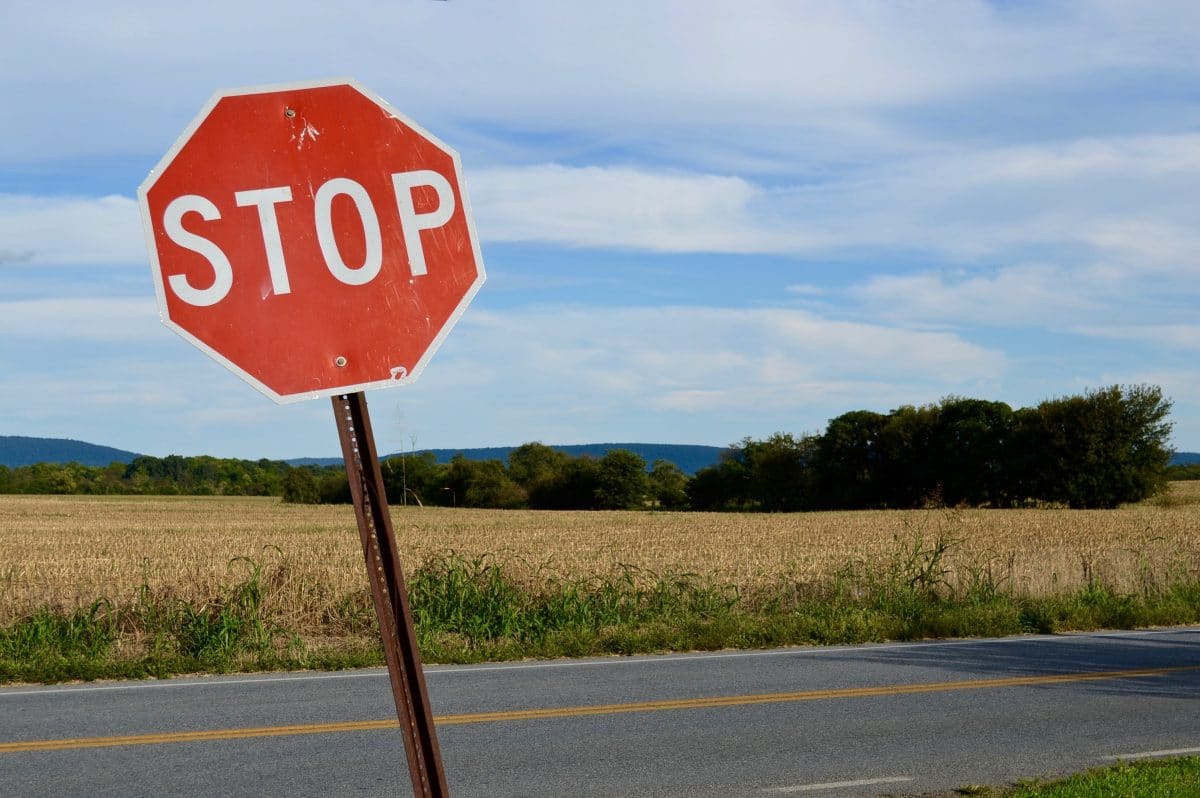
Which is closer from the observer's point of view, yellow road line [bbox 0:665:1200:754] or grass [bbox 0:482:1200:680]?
yellow road line [bbox 0:665:1200:754]

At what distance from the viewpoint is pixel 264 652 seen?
1112 cm

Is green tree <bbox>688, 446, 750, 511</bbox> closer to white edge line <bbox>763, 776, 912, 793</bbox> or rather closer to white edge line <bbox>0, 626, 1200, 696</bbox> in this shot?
white edge line <bbox>0, 626, 1200, 696</bbox>

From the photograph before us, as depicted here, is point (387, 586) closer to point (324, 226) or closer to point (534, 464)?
point (324, 226)

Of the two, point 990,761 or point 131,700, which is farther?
point 131,700

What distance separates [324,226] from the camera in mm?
2854

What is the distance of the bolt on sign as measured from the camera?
9.12 ft

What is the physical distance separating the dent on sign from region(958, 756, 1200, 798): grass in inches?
192

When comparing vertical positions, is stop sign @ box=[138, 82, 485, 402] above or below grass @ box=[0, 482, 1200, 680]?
above

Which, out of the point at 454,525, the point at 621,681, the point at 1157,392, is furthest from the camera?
the point at 1157,392

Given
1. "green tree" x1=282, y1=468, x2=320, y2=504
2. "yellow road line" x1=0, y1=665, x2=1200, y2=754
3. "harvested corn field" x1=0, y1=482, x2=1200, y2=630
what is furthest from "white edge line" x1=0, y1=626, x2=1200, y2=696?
"green tree" x1=282, y1=468, x2=320, y2=504

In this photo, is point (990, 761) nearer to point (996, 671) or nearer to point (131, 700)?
point (996, 671)

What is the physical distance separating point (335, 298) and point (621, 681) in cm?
747

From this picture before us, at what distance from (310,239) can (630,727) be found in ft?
19.3

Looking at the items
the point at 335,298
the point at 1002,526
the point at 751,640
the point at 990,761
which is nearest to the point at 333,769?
the point at 990,761
